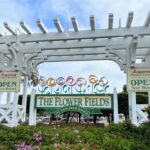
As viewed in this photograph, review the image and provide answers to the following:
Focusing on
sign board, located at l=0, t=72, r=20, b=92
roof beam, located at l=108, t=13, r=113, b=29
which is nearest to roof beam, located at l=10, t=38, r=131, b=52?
roof beam, located at l=108, t=13, r=113, b=29

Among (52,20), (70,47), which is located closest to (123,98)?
(70,47)

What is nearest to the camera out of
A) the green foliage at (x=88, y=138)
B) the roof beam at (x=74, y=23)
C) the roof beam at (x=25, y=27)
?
the green foliage at (x=88, y=138)

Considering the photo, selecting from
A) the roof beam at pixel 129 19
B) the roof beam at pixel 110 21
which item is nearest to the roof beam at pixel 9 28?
the roof beam at pixel 110 21

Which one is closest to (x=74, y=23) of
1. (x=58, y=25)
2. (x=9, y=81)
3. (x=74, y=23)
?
(x=74, y=23)

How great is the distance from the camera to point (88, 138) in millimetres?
4844

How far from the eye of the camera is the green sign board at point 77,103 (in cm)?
708

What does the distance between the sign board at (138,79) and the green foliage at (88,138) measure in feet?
4.23

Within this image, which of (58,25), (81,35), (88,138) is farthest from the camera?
(81,35)

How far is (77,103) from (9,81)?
2.18 meters

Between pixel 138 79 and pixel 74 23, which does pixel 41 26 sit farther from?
pixel 138 79

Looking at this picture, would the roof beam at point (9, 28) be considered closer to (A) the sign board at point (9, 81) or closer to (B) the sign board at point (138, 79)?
(A) the sign board at point (9, 81)

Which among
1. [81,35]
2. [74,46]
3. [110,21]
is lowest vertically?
[74,46]

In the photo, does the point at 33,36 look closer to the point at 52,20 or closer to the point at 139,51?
the point at 52,20

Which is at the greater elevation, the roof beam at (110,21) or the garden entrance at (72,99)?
the roof beam at (110,21)
